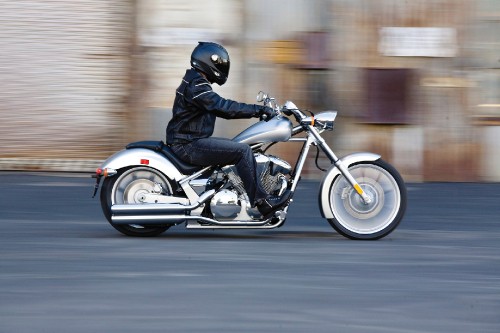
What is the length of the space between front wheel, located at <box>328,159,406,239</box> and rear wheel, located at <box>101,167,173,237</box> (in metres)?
1.33

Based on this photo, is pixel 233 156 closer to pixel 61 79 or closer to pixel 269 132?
pixel 269 132

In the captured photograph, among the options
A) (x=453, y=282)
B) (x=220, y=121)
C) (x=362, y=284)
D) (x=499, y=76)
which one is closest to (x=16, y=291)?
(x=362, y=284)

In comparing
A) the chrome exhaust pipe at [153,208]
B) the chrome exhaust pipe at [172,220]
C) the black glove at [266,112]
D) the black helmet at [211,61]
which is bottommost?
the chrome exhaust pipe at [172,220]

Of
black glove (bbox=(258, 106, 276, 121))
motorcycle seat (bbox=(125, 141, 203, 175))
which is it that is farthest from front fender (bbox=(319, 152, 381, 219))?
motorcycle seat (bbox=(125, 141, 203, 175))

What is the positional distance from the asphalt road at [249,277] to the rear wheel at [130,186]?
0.31m

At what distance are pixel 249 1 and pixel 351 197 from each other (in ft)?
17.6

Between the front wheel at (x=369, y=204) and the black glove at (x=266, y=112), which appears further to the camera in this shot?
the front wheel at (x=369, y=204)

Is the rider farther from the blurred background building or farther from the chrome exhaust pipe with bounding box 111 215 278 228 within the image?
the blurred background building

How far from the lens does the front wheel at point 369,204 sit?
923cm

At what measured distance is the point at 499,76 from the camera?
46.0 feet

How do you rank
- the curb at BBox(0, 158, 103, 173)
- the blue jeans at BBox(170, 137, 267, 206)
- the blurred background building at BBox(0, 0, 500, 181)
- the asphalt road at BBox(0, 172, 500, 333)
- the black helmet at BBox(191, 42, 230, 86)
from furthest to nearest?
the curb at BBox(0, 158, 103, 173)
the blurred background building at BBox(0, 0, 500, 181)
the black helmet at BBox(191, 42, 230, 86)
the blue jeans at BBox(170, 137, 267, 206)
the asphalt road at BBox(0, 172, 500, 333)

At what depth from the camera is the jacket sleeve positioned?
9.09 m

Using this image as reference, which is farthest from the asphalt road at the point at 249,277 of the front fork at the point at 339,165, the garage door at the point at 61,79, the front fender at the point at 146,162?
the garage door at the point at 61,79

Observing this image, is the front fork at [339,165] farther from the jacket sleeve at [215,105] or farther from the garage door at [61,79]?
the garage door at [61,79]
